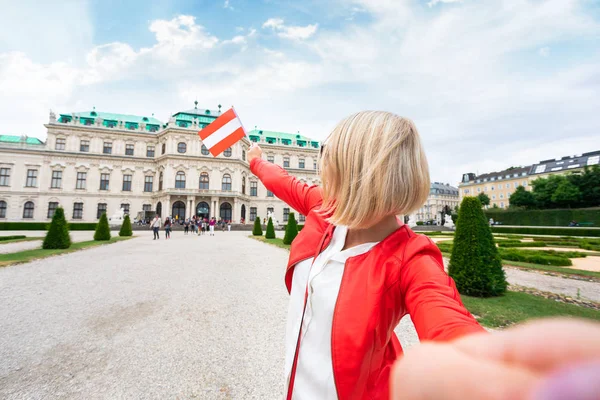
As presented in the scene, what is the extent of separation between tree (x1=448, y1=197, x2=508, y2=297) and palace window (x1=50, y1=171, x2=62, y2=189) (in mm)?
40360

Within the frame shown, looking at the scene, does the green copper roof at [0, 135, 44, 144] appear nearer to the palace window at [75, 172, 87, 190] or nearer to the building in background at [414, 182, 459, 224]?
the palace window at [75, 172, 87, 190]

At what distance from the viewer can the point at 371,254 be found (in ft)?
3.12

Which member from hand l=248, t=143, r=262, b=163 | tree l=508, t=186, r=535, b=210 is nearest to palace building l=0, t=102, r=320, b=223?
hand l=248, t=143, r=262, b=163

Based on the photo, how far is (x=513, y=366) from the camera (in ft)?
1.07

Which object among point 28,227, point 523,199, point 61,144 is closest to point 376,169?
point 28,227

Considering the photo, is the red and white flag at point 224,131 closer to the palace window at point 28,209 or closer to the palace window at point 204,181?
the palace window at point 204,181

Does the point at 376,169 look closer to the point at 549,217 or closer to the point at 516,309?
the point at 516,309

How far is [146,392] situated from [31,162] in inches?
1627

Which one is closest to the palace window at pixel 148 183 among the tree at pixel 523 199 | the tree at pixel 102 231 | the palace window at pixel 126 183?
the palace window at pixel 126 183

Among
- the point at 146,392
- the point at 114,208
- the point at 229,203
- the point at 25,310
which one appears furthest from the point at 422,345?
the point at 114,208

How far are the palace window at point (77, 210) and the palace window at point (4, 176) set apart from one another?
7023mm

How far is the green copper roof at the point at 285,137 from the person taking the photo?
42.9 metres

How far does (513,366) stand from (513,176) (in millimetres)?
73187

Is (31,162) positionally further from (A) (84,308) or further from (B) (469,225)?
(B) (469,225)
